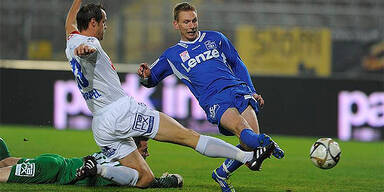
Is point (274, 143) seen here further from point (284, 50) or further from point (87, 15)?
point (284, 50)

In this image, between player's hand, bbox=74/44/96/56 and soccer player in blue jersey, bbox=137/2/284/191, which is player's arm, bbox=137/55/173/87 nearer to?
soccer player in blue jersey, bbox=137/2/284/191

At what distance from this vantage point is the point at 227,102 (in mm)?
6660

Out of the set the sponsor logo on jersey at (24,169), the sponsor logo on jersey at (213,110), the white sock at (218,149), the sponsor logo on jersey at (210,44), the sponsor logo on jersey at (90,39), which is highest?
the sponsor logo on jersey at (90,39)

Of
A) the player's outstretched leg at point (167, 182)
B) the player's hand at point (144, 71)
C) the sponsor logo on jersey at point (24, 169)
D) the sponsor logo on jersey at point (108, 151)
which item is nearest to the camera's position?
the sponsor logo on jersey at point (108, 151)

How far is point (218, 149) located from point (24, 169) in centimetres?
176

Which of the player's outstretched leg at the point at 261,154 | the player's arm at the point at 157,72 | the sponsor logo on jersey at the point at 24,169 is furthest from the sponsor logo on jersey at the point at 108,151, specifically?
the player's outstretched leg at the point at 261,154

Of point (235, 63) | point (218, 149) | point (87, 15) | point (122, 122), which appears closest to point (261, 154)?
point (218, 149)

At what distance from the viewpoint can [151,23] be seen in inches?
638

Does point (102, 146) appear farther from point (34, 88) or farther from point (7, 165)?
point (34, 88)

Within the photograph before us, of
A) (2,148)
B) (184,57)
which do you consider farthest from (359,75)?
(2,148)

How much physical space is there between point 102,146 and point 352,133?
8984 millimetres

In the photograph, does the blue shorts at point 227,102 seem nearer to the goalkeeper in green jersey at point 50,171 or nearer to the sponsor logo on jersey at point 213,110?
the sponsor logo on jersey at point 213,110

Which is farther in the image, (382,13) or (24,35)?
(382,13)

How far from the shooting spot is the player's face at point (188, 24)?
22.9 feet
